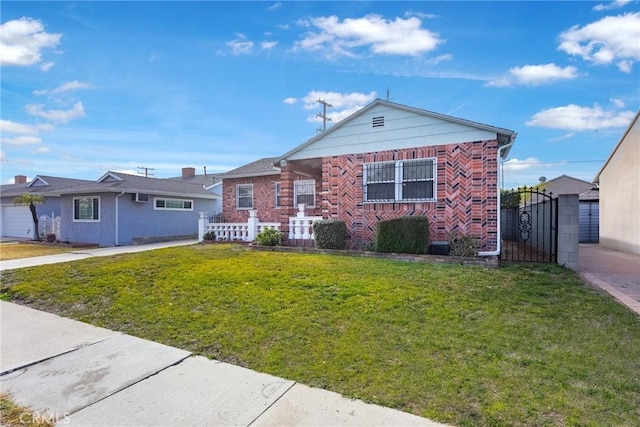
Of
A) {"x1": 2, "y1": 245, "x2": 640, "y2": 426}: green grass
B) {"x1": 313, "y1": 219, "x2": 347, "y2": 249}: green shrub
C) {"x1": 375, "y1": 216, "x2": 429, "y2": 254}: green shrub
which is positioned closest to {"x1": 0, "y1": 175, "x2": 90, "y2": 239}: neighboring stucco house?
{"x1": 2, "y1": 245, "x2": 640, "y2": 426}: green grass

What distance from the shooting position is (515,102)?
1437cm

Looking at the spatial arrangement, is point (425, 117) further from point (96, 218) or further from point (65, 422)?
point (96, 218)

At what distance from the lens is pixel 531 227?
11.6 meters

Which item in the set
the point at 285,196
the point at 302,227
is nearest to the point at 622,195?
the point at 302,227

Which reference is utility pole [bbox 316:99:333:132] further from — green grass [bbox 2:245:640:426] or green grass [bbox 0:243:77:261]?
green grass [bbox 2:245:640:426]

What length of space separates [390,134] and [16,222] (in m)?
25.7

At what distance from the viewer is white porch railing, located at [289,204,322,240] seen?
11.6 meters

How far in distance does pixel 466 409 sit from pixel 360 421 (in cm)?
86

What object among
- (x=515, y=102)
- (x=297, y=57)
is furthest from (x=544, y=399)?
(x=515, y=102)

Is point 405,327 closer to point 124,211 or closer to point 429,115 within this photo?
point 429,115

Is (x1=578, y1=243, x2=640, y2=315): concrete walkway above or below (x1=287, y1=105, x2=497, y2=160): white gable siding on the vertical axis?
below

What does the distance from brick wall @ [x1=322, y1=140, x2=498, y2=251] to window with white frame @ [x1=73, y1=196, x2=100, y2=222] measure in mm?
12829

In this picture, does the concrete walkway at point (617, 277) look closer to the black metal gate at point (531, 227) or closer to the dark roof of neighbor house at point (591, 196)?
the black metal gate at point (531, 227)

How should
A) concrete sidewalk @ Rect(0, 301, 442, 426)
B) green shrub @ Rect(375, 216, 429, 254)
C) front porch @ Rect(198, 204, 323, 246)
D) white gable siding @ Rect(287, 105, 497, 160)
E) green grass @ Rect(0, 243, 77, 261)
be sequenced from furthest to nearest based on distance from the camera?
green grass @ Rect(0, 243, 77, 261) → front porch @ Rect(198, 204, 323, 246) → white gable siding @ Rect(287, 105, 497, 160) → green shrub @ Rect(375, 216, 429, 254) → concrete sidewalk @ Rect(0, 301, 442, 426)
